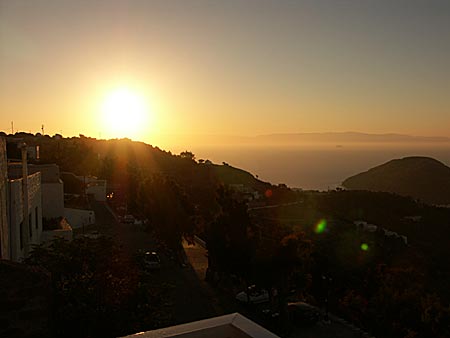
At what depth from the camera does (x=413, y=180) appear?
91.2m

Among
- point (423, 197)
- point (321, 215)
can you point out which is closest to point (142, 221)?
point (321, 215)

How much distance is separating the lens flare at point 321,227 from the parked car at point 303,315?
21.6 meters

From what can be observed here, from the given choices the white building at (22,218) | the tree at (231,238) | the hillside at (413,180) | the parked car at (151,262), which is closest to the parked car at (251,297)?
the tree at (231,238)

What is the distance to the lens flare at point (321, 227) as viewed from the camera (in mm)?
35844

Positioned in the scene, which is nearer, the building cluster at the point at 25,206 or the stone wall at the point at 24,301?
the stone wall at the point at 24,301

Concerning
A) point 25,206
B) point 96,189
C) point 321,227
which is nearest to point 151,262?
point 25,206

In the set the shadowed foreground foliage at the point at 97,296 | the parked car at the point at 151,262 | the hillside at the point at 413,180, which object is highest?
the shadowed foreground foliage at the point at 97,296

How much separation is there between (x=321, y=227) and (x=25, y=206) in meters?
29.9

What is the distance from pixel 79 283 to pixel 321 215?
40267 mm

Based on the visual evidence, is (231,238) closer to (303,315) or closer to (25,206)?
(303,315)

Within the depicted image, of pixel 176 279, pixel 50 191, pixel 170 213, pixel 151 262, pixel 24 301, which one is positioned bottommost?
pixel 176 279

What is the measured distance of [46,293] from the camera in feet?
16.4

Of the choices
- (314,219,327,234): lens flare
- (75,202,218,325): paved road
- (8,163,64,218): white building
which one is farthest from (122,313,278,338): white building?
(314,219,327,234): lens flare

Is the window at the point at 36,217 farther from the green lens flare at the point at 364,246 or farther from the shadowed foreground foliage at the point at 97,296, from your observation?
the green lens flare at the point at 364,246
